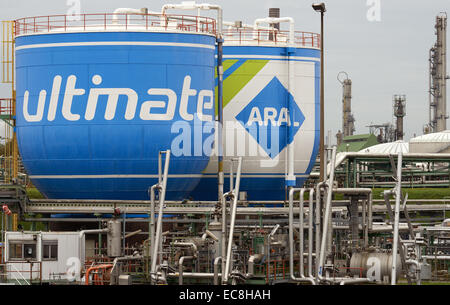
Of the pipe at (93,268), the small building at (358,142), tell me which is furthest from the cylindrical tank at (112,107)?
the small building at (358,142)

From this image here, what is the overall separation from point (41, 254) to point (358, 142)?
238 feet

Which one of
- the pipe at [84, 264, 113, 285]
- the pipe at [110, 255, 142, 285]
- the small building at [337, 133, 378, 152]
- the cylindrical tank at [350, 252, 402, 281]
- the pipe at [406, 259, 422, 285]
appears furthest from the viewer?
the small building at [337, 133, 378, 152]

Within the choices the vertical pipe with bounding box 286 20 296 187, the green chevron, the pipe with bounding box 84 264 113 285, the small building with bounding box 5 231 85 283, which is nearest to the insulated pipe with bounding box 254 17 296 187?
the vertical pipe with bounding box 286 20 296 187

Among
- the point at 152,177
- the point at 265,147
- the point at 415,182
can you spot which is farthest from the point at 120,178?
the point at 415,182

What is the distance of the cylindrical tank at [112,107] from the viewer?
40.5m

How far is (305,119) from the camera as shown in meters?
48.7

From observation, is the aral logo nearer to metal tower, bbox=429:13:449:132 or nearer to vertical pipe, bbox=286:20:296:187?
vertical pipe, bbox=286:20:296:187

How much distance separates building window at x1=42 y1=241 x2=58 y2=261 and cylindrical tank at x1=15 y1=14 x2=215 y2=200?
379 centimetres

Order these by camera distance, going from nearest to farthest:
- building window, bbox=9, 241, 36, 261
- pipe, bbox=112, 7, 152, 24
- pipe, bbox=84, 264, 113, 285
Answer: pipe, bbox=84, 264, 113, 285, building window, bbox=9, 241, 36, 261, pipe, bbox=112, 7, 152, 24

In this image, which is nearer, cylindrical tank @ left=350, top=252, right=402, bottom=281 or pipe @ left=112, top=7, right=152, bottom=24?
cylindrical tank @ left=350, top=252, right=402, bottom=281

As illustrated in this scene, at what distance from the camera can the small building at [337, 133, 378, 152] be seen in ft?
343

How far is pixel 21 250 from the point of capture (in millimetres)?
38281
